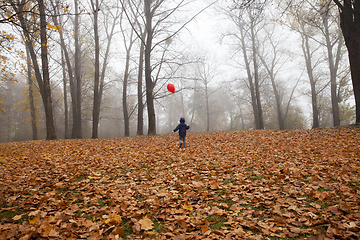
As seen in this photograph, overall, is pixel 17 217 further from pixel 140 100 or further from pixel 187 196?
pixel 140 100

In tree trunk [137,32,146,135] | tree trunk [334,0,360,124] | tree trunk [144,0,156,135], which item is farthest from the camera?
tree trunk [137,32,146,135]

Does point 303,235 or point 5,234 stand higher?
point 5,234

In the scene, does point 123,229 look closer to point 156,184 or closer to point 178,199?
point 178,199

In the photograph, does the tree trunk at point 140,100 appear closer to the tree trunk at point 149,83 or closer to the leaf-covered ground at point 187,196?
the tree trunk at point 149,83

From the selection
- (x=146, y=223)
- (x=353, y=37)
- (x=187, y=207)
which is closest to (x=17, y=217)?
(x=146, y=223)

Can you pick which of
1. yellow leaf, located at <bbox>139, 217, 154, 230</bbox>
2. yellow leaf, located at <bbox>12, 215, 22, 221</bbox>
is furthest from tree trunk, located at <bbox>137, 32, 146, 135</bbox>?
yellow leaf, located at <bbox>139, 217, 154, 230</bbox>

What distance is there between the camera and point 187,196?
Answer: 3635 mm

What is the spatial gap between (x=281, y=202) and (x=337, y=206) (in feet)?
2.44

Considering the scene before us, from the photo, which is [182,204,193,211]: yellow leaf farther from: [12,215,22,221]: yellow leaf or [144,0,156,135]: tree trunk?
[144,0,156,135]: tree trunk

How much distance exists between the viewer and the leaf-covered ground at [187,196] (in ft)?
8.48

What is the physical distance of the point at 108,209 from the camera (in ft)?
10.6

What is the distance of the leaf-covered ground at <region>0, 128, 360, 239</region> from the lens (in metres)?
2.59

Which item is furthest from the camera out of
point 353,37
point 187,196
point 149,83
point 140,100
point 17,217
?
point 140,100

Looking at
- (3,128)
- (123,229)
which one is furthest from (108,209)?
(3,128)
